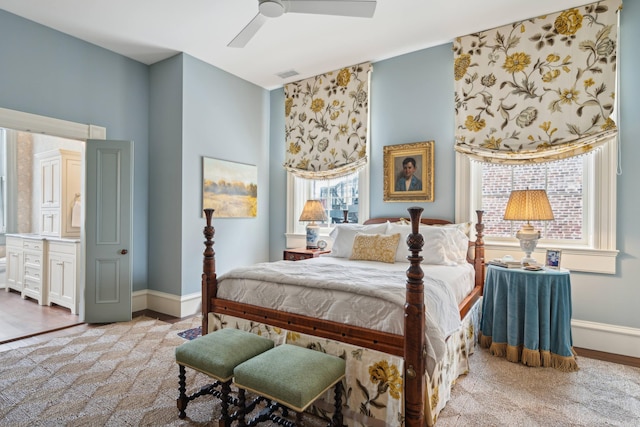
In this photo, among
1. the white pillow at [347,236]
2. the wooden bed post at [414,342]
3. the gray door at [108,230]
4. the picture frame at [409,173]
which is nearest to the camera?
the wooden bed post at [414,342]

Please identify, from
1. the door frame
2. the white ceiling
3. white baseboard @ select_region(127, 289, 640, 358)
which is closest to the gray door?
the door frame

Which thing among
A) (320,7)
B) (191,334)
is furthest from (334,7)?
(191,334)

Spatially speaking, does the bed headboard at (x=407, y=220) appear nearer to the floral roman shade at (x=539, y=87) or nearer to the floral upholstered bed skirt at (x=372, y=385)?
the floral roman shade at (x=539, y=87)

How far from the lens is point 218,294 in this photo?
277 centimetres

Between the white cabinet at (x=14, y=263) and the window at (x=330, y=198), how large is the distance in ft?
13.2

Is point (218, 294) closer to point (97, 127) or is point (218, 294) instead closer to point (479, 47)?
point (97, 127)

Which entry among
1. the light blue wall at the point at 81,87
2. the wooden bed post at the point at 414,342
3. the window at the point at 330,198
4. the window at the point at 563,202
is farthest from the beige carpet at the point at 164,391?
the window at the point at 330,198

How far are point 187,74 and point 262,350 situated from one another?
360 centimetres

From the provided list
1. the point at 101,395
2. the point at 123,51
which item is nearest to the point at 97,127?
the point at 123,51

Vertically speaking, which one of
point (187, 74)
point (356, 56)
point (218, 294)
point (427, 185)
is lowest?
point (218, 294)

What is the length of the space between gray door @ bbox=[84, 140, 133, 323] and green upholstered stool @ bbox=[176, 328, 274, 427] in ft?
7.90

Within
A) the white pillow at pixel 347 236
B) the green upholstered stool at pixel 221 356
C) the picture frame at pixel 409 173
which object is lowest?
the green upholstered stool at pixel 221 356

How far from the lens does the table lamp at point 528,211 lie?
3.01 meters

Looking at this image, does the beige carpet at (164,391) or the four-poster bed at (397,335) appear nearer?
the four-poster bed at (397,335)
